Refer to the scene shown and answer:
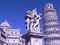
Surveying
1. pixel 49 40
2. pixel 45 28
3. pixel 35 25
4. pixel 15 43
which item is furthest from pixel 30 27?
pixel 15 43

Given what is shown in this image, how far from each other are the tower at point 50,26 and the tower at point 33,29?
195 feet

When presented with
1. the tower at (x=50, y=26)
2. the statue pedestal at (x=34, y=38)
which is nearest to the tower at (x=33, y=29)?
the statue pedestal at (x=34, y=38)

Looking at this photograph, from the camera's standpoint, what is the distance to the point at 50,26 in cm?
7825

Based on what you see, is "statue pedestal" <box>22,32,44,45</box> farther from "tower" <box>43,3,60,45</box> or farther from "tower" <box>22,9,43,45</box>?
"tower" <box>43,3,60,45</box>

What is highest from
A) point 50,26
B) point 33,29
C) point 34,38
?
point 50,26

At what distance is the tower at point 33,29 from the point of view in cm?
1264

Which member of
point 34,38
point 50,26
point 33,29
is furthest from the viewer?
point 50,26

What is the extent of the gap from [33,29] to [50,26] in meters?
66.1

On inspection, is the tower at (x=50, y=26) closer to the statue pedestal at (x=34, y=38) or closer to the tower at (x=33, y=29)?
the tower at (x=33, y=29)

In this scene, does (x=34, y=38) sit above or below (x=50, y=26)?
below

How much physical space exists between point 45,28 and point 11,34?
67.4ft

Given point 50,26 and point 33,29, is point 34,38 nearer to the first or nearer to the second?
point 33,29

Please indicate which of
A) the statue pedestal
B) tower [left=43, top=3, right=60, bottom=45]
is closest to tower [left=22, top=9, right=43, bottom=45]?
the statue pedestal

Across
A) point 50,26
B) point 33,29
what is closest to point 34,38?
point 33,29
